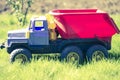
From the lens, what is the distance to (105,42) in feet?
29.4

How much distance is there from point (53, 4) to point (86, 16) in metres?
20.0

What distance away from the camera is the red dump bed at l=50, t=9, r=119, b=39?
28.5 ft

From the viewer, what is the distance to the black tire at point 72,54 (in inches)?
338

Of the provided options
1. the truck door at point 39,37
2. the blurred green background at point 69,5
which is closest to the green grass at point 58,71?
the truck door at point 39,37

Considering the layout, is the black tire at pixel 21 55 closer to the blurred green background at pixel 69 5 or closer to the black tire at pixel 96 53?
the black tire at pixel 96 53

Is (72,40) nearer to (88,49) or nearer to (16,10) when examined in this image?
(88,49)

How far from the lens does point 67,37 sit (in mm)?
8750

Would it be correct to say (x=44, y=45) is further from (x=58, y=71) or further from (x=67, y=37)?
(x=58, y=71)

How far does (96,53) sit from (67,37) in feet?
2.84

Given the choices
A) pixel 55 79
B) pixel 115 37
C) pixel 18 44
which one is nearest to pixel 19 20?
pixel 115 37

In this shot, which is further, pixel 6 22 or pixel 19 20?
pixel 6 22

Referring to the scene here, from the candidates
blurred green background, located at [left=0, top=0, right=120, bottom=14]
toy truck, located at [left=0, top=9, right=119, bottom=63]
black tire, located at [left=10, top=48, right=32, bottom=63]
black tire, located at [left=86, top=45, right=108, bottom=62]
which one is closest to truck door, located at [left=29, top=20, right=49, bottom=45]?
toy truck, located at [left=0, top=9, right=119, bottom=63]

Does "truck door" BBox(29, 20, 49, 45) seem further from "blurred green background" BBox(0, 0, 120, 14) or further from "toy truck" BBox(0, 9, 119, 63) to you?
"blurred green background" BBox(0, 0, 120, 14)

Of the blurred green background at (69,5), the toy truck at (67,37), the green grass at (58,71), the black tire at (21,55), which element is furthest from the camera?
the blurred green background at (69,5)
